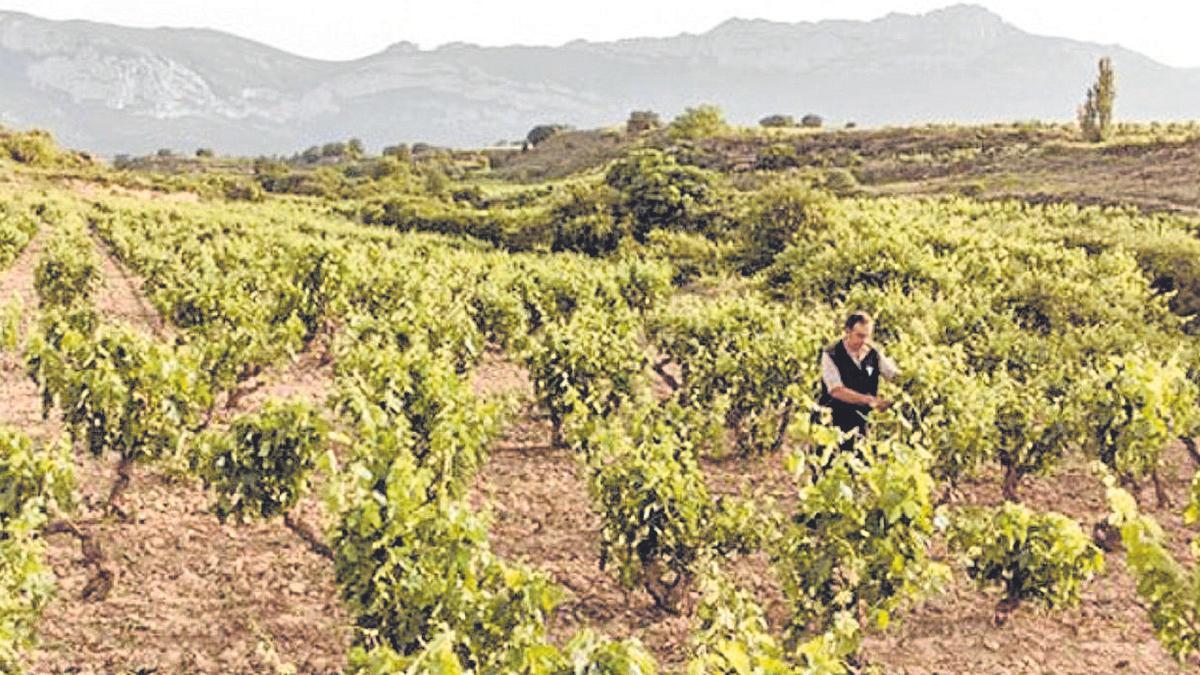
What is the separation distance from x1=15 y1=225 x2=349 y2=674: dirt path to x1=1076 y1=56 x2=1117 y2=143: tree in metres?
58.0

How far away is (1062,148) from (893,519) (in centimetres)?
5714

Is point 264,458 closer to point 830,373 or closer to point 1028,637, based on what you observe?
point 830,373

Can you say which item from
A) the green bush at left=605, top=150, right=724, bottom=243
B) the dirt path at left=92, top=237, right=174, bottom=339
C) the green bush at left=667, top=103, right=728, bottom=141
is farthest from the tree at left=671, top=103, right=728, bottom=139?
the dirt path at left=92, top=237, right=174, bottom=339

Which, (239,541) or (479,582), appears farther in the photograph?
(239,541)

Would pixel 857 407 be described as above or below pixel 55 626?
above

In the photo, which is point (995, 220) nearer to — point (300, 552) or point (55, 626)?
point (300, 552)

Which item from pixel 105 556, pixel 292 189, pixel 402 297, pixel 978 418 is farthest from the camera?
pixel 292 189

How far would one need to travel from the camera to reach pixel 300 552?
10.1m

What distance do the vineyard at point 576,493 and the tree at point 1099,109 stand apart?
42.5 metres

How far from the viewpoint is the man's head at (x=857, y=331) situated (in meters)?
9.38

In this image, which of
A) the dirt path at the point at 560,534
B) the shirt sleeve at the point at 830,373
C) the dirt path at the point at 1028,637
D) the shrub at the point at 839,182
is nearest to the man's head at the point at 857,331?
the shirt sleeve at the point at 830,373

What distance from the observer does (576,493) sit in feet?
40.4

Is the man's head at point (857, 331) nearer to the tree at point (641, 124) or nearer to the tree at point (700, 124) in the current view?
the tree at point (700, 124)

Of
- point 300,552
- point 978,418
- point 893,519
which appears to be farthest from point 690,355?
point 893,519
